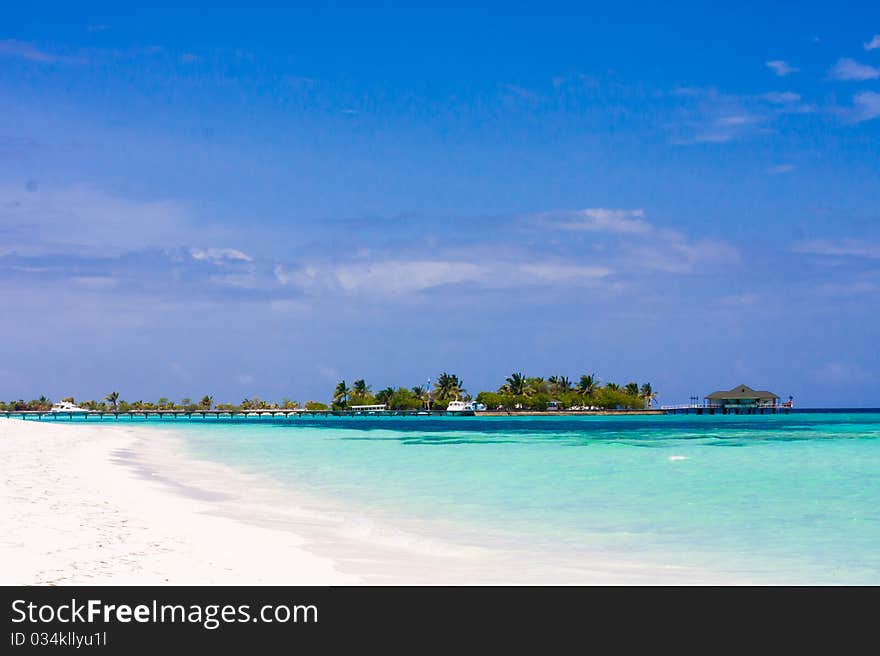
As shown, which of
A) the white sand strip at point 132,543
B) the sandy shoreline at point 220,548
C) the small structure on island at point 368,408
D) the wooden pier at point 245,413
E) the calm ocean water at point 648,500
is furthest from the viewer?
the small structure on island at point 368,408

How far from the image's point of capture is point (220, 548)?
959 cm

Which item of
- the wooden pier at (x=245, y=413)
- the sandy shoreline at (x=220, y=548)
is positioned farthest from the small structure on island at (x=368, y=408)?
the sandy shoreline at (x=220, y=548)

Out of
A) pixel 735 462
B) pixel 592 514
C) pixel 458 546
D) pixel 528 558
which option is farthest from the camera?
pixel 735 462

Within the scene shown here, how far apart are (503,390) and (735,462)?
13725 cm

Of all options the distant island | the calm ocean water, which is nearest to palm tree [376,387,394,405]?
the distant island

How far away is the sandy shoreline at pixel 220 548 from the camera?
7.78m

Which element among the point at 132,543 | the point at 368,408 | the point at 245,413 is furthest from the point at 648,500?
the point at 368,408

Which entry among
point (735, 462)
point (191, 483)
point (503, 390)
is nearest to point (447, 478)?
point (191, 483)

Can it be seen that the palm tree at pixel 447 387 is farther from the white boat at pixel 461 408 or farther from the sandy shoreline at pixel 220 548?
the sandy shoreline at pixel 220 548

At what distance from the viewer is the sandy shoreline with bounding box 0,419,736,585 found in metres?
Result: 7.78

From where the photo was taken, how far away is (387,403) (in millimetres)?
168875
